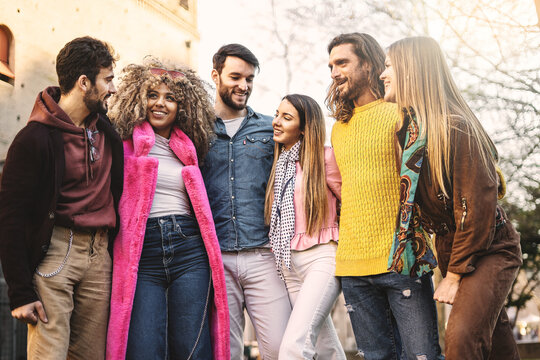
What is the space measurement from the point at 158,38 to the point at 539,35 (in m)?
6.97

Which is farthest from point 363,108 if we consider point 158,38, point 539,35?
point 158,38

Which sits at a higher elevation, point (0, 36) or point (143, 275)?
point (0, 36)

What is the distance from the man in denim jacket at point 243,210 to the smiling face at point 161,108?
0.41 meters

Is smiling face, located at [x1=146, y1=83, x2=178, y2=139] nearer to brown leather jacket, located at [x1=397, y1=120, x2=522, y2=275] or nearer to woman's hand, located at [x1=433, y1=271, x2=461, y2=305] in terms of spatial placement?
brown leather jacket, located at [x1=397, y1=120, x2=522, y2=275]

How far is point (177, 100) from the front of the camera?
391cm

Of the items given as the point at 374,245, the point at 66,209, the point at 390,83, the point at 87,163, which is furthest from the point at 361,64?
the point at 66,209

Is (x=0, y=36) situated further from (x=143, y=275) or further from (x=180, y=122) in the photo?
(x=143, y=275)

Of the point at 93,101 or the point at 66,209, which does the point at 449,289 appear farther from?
the point at 93,101

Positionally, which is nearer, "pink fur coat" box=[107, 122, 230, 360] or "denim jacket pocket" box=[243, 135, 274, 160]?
"pink fur coat" box=[107, 122, 230, 360]

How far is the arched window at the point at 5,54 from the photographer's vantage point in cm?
750

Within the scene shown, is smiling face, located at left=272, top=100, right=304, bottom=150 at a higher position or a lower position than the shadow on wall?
lower

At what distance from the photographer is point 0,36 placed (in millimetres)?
A: 7477

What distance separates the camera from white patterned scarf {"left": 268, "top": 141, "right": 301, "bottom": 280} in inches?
145

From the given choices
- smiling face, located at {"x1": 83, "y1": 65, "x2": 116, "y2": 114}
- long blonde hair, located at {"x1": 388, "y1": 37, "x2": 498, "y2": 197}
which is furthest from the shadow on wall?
long blonde hair, located at {"x1": 388, "y1": 37, "x2": 498, "y2": 197}
